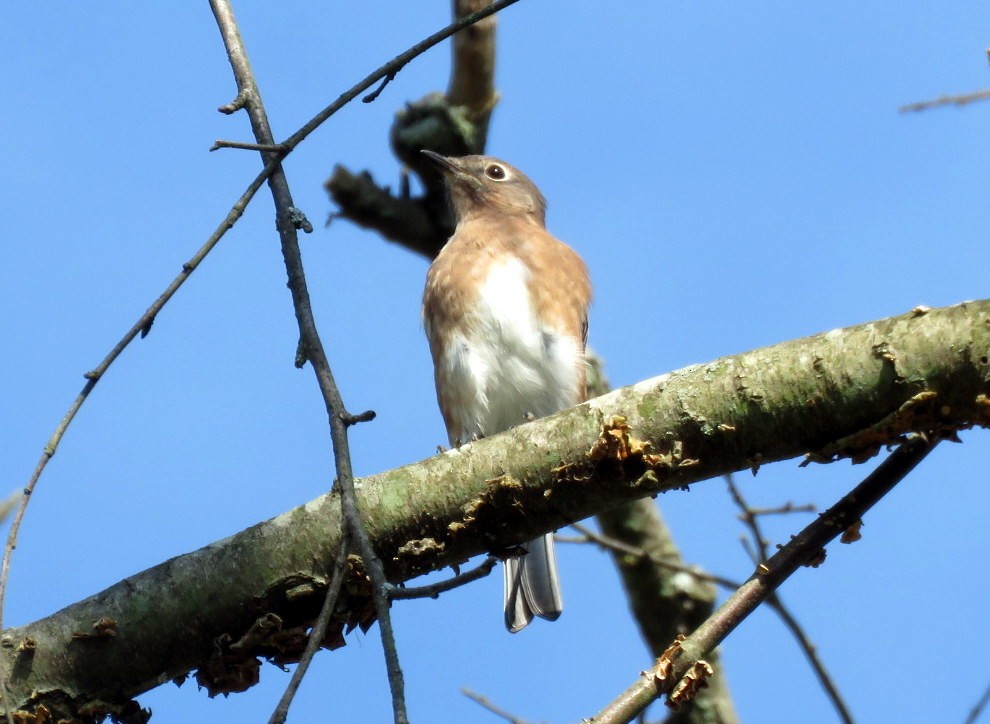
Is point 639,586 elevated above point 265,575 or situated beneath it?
elevated above

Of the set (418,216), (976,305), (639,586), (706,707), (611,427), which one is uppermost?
(418,216)

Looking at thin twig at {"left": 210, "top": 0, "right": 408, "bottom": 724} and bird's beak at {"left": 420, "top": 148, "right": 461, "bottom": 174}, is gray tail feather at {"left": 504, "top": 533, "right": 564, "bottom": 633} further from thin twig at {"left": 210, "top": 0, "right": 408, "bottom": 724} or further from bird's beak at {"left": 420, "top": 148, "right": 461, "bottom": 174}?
thin twig at {"left": 210, "top": 0, "right": 408, "bottom": 724}

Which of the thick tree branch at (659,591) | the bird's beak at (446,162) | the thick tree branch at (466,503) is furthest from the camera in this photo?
the bird's beak at (446,162)

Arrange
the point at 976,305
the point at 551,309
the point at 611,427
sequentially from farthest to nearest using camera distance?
the point at 551,309 < the point at 611,427 < the point at 976,305

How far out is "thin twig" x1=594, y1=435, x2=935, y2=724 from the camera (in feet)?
8.79

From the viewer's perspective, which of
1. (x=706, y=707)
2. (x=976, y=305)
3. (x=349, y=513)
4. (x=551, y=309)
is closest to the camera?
(x=349, y=513)

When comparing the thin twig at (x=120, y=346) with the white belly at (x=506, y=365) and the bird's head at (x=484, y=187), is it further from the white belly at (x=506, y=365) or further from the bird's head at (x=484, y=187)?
the bird's head at (x=484, y=187)

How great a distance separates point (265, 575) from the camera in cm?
344

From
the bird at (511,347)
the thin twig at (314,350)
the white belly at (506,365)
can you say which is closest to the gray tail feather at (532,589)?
the bird at (511,347)

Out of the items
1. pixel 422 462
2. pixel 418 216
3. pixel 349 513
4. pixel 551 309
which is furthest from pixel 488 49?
pixel 349 513

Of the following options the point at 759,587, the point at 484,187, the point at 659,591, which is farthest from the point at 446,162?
the point at 759,587

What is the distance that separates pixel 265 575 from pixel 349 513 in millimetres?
790

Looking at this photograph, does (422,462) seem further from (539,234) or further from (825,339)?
(539,234)

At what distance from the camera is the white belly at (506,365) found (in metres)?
5.93
